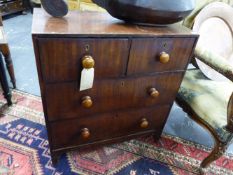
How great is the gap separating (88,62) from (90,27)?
0.46 feet

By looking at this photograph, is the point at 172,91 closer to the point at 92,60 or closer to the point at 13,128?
the point at 92,60

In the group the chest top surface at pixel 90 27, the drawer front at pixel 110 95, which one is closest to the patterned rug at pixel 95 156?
the drawer front at pixel 110 95

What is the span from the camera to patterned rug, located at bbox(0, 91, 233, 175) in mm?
1152

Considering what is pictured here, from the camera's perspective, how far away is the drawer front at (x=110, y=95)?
2.81 feet

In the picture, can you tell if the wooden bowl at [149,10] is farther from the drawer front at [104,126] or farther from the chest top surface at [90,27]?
the drawer front at [104,126]

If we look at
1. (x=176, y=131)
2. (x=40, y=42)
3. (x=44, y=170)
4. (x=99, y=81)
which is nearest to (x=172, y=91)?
(x=99, y=81)

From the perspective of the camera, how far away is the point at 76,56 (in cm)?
75

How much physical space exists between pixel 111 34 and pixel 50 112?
44 centimetres

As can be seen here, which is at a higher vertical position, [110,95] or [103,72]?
[103,72]

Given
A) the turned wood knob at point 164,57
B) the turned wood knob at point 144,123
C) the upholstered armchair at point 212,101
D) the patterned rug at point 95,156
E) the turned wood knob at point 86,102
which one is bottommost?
the patterned rug at point 95,156

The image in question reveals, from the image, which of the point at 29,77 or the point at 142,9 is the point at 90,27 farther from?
the point at 29,77

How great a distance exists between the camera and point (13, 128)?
133 cm

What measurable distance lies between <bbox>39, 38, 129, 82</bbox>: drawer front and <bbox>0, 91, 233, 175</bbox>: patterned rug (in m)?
0.62

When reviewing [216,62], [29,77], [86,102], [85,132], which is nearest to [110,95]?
[86,102]
